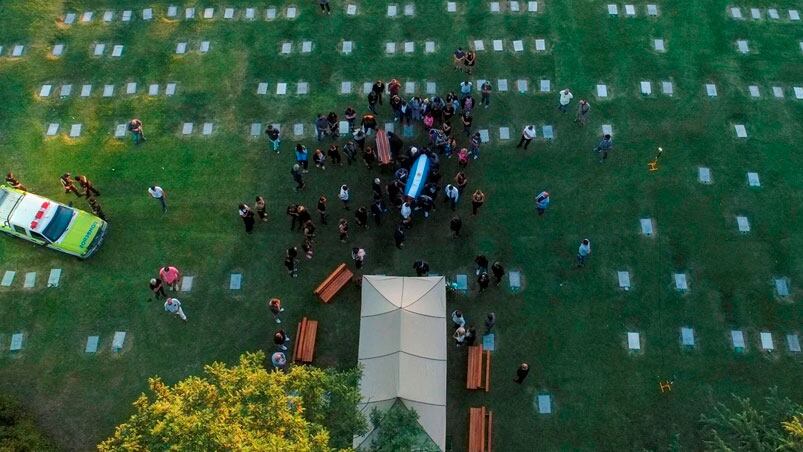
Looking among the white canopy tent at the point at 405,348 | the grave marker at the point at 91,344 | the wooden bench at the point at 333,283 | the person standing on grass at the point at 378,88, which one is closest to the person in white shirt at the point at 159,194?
the grave marker at the point at 91,344

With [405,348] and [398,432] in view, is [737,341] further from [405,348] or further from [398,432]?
[398,432]

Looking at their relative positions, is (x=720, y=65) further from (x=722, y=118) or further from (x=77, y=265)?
(x=77, y=265)

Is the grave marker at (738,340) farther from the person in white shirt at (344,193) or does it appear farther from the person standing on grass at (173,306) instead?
the person standing on grass at (173,306)

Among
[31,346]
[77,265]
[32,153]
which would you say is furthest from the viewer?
[32,153]

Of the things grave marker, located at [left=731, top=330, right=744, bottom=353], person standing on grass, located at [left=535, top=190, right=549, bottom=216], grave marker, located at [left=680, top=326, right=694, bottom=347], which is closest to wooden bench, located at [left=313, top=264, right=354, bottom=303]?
person standing on grass, located at [left=535, top=190, right=549, bottom=216]

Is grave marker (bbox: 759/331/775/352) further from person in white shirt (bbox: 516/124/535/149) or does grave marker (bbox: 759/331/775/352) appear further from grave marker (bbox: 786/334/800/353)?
person in white shirt (bbox: 516/124/535/149)

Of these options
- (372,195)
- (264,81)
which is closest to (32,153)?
Result: (264,81)
